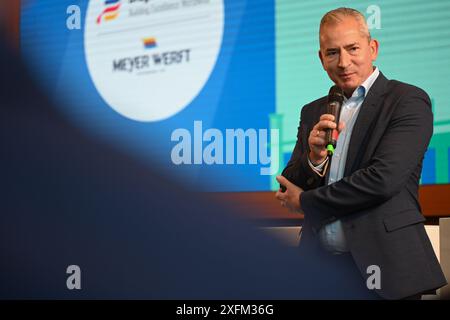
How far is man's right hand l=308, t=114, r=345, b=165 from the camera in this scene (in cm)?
187

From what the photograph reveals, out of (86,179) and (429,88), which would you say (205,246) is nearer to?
(86,179)

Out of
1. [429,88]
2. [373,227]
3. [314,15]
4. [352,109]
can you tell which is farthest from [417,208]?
[314,15]

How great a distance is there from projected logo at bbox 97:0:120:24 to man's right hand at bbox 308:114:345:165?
174 cm

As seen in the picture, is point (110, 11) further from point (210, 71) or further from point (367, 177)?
point (367, 177)

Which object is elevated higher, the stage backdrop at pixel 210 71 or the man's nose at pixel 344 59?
the stage backdrop at pixel 210 71

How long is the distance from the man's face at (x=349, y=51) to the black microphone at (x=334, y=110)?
0.06 m

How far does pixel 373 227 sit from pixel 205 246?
4.60 feet

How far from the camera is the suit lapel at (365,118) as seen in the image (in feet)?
6.50

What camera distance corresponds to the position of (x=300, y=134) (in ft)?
7.11

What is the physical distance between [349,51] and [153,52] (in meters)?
1.41

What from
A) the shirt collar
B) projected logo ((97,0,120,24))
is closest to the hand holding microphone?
the shirt collar

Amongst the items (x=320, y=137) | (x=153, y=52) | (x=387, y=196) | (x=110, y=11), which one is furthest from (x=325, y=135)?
(x=110, y=11)

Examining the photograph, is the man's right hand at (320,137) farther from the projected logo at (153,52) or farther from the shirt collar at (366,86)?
the projected logo at (153,52)

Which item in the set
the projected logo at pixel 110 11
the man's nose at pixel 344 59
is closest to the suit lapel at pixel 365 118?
the man's nose at pixel 344 59
